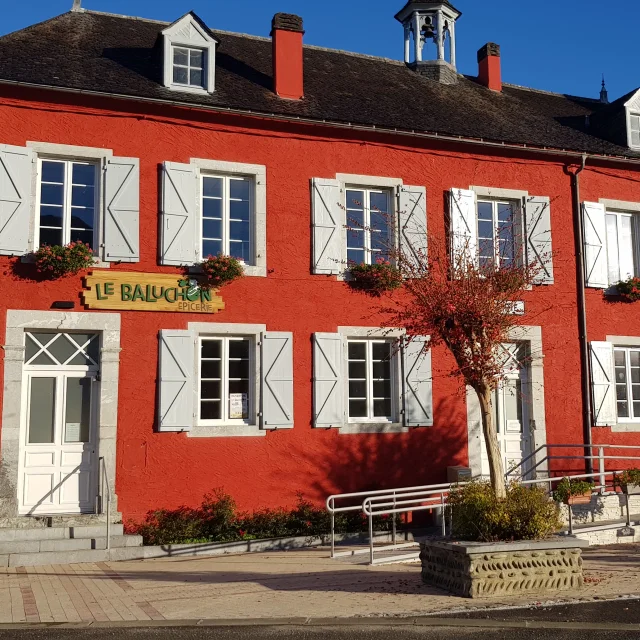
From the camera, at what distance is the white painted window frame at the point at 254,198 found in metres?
12.1

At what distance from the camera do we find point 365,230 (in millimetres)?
12922

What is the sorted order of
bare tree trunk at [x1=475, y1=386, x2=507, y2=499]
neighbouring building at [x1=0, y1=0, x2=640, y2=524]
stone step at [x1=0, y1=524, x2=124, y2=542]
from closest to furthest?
bare tree trunk at [x1=475, y1=386, x2=507, y2=499], stone step at [x1=0, y1=524, x2=124, y2=542], neighbouring building at [x1=0, y1=0, x2=640, y2=524]

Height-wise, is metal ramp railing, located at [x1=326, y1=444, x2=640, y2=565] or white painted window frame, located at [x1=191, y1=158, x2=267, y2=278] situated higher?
white painted window frame, located at [x1=191, y1=158, x2=267, y2=278]

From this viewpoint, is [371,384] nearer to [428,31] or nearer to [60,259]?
[60,259]

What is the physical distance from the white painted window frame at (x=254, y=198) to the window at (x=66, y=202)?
1.49 meters

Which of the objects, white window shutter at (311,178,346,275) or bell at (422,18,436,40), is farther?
bell at (422,18,436,40)

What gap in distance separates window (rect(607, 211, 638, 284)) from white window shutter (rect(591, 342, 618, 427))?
51.8 inches

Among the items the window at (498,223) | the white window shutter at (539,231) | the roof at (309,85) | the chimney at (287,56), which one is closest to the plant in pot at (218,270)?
the roof at (309,85)

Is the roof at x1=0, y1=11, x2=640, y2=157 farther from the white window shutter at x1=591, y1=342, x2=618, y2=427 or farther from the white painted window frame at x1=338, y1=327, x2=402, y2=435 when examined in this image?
the white window shutter at x1=591, y1=342, x2=618, y2=427

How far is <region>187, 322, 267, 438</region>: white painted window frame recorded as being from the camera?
454 inches

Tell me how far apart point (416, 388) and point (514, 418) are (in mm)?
2086

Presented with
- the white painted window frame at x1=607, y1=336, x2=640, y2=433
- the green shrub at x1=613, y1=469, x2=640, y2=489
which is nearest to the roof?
the white painted window frame at x1=607, y1=336, x2=640, y2=433

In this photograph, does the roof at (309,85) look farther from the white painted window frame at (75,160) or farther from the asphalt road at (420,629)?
the asphalt road at (420,629)

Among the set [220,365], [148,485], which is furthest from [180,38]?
[148,485]
